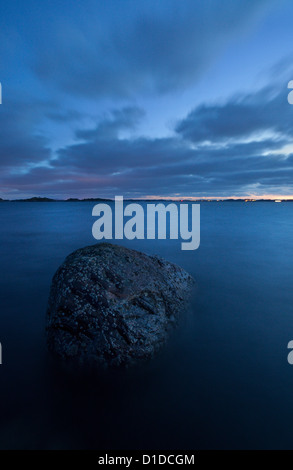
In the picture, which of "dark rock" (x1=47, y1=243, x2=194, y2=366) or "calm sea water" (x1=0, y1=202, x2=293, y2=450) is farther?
"dark rock" (x1=47, y1=243, x2=194, y2=366)

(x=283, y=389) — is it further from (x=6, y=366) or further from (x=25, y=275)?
(x=25, y=275)

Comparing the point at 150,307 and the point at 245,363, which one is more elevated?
the point at 150,307

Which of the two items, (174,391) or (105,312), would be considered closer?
(174,391)

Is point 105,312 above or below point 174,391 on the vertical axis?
above

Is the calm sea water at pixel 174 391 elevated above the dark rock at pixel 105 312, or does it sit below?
below

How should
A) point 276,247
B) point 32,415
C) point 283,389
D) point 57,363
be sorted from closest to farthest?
point 32,415, point 283,389, point 57,363, point 276,247

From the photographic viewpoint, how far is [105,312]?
4.36 meters

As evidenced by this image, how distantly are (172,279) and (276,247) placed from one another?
42.1ft

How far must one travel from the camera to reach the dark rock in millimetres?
4230

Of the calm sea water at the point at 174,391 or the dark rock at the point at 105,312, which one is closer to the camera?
the calm sea water at the point at 174,391

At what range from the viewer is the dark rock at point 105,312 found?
423 cm

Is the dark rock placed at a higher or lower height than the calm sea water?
higher

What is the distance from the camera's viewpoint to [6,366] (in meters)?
4.41

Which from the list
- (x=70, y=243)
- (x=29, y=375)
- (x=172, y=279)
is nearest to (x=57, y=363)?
(x=29, y=375)
